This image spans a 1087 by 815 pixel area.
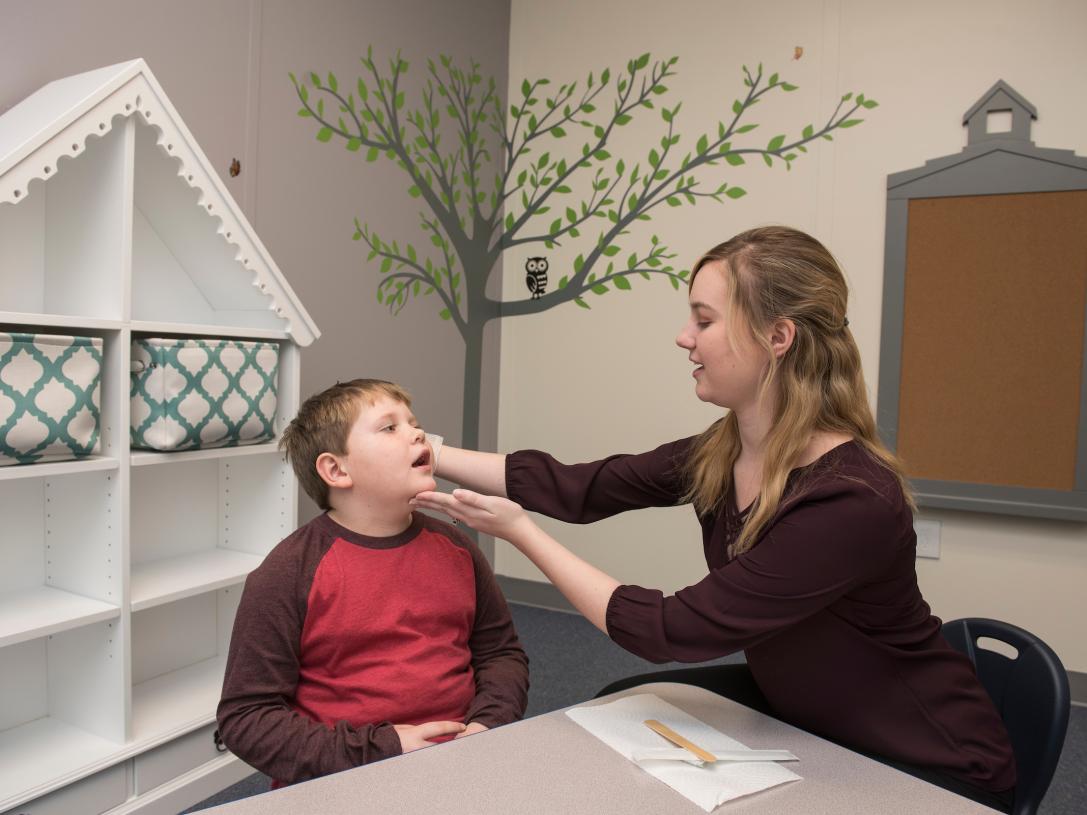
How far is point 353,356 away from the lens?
305cm

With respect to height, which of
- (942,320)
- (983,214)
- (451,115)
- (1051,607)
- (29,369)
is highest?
(451,115)

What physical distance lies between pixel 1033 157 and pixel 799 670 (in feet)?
7.87

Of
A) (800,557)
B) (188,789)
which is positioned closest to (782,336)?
(800,557)

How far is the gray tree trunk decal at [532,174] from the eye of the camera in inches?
131

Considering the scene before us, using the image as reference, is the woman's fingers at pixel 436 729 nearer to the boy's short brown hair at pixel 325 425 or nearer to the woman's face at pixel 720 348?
the boy's short brown hair at pixel 325 425

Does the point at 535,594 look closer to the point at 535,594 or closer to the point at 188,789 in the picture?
the point at 535,594

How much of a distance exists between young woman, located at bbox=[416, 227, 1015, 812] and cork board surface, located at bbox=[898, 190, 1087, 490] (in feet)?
6.01

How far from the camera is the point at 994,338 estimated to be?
9.87 ft

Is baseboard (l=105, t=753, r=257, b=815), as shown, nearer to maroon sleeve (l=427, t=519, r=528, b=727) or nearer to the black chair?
maroon sleeve (l=427, t=519, r=528, b=727)

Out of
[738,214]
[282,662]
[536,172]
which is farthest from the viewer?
[536,172]

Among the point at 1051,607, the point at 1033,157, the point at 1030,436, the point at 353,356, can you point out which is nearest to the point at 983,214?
the point at 1033,157

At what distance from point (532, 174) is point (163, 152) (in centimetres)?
206

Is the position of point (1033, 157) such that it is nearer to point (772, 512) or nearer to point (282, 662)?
point (772, 512)

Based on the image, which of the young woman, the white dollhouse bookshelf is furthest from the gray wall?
the young woman
